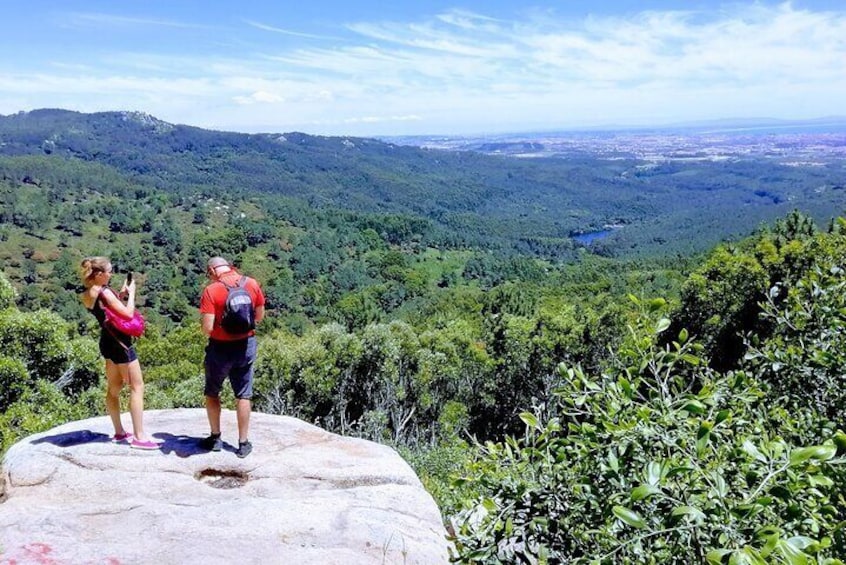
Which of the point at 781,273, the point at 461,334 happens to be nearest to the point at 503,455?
the point at 781,273

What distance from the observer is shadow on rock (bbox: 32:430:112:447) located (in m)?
9.19

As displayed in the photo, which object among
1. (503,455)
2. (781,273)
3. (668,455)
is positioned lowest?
(781,273)

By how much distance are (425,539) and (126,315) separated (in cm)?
522

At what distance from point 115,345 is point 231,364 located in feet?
5.53

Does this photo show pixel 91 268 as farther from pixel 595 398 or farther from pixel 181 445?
pixel 595 398

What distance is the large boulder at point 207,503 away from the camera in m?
6.58

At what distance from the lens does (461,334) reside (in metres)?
37.3

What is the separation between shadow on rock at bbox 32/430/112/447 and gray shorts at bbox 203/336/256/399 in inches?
84.5

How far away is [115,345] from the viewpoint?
27.7 ft

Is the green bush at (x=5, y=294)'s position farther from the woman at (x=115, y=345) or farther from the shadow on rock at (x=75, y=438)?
the woman at (x=115, y=345)

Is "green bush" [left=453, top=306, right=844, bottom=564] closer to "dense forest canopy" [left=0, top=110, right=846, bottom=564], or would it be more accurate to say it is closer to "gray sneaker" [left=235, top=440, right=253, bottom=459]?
"dense forest canopy" [left=0, top=110, right=846, bottom=564]

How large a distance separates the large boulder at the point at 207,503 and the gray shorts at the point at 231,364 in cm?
121

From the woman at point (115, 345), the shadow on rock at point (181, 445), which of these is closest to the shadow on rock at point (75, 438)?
the woman at point (115, 345)

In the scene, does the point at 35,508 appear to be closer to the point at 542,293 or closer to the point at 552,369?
the point at 552,369
